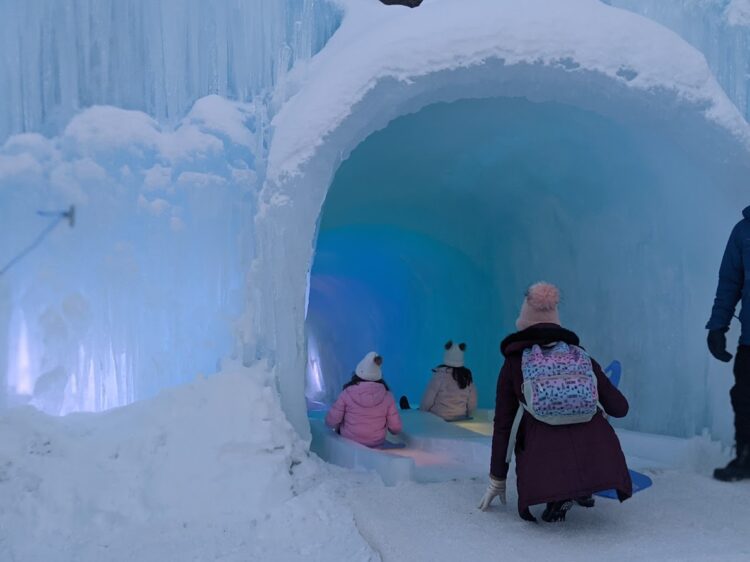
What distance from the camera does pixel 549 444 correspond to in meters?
3.31

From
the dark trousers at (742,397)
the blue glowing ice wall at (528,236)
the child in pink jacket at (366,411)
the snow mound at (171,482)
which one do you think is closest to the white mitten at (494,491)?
the snow mound at (171,482)

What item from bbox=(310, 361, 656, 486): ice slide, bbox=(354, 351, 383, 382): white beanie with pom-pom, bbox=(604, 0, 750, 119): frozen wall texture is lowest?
bbox=(310, 361, 656, 486): ice slide

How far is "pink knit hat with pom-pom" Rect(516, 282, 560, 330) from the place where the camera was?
3541mm

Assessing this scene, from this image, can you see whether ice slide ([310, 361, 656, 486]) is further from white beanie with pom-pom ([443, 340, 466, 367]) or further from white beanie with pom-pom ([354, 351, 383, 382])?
white beanie with pom-pom ([443, 340, 466, 367])

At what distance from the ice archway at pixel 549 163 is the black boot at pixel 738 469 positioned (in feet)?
2.45

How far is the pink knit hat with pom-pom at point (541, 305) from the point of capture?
3541mm

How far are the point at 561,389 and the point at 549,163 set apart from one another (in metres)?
4.58

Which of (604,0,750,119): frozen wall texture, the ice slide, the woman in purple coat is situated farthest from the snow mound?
(604,0,750,119): frozen wall texture

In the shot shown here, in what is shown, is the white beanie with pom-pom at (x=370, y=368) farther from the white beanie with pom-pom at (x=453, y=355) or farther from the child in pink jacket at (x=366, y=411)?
the white beanie with pom-pom at (x=453, y=355)

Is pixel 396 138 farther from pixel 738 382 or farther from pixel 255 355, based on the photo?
pixel 738 382

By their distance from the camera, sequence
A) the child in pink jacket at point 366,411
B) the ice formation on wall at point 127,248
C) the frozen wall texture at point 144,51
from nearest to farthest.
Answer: the ice formation on wall at point 127,248, the frozen wall texture at point 144,51, the child in pink jacket at point 366,411

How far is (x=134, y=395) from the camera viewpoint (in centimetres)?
497

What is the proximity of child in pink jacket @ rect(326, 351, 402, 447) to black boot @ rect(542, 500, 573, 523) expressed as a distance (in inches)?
86.1

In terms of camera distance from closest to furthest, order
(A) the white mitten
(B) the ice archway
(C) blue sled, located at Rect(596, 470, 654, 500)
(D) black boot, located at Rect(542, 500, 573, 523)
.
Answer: (D) black boot, located at Rect(542, 500, 573, 523) → (A) the white mitten → (C) blue sled, located at Rect(596, 470, 654, 500) → (B) the ice archway
